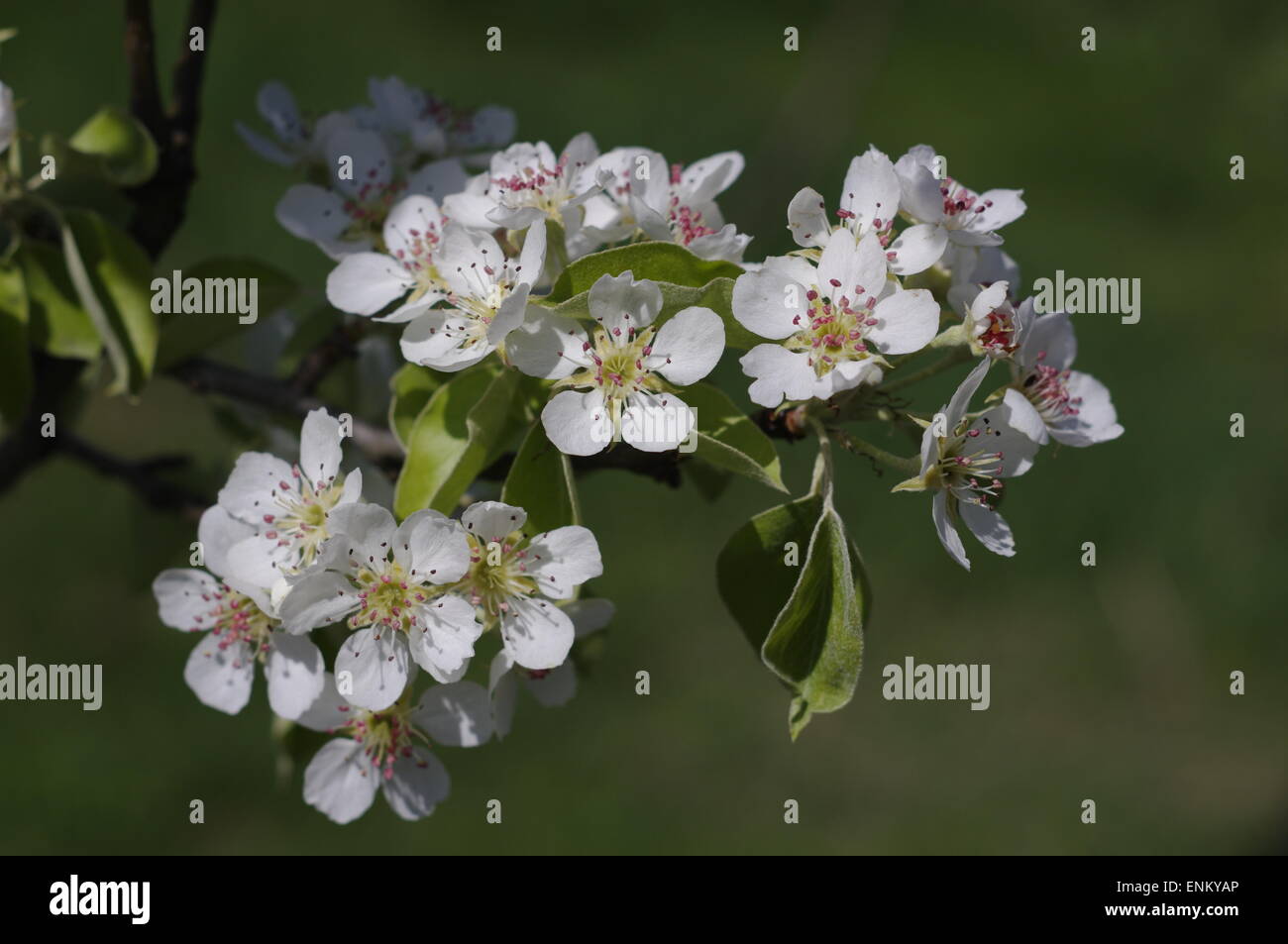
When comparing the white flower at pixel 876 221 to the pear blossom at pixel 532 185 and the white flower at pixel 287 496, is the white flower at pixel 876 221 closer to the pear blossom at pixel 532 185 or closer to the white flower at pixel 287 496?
the pear blossom at pixel 532 185

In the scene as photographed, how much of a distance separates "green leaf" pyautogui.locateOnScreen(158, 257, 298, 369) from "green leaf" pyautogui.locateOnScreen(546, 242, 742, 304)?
0.59 meters

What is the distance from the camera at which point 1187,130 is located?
5.00m

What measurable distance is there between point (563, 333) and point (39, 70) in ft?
Result: 13.9

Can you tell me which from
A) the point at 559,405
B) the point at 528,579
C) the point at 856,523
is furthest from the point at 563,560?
the point at 856,523

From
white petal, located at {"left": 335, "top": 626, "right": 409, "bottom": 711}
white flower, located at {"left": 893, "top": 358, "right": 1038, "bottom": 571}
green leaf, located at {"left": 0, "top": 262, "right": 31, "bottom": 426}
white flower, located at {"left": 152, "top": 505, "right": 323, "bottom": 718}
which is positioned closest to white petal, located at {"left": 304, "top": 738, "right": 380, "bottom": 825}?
white flower, located at {"left": 152, "top": 505, "right": 323, "bottom": 718}

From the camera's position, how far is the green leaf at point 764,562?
1322 mm

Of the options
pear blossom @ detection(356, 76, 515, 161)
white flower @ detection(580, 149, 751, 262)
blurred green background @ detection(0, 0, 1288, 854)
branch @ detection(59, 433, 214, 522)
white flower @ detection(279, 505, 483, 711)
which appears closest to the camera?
white flower @ detection(279, 505, 483, 711)

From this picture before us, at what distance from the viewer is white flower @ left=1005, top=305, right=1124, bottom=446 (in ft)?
4.68

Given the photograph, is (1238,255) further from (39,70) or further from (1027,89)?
(39,70)

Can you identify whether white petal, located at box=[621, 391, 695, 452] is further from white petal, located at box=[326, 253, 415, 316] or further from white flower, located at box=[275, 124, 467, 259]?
white flower, located at box=[275, 124, 467, 259]

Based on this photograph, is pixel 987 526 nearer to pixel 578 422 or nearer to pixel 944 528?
pixel 944 528

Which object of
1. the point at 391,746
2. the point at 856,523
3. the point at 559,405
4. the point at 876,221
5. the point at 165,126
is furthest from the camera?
the point at 856,523

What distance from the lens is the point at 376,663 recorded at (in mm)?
1255

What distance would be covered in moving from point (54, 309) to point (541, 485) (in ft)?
2.33
